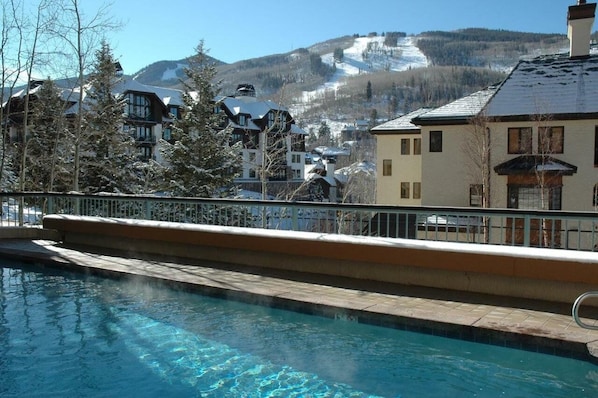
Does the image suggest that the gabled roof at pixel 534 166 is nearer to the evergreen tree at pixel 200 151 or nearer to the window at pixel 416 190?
the window at pixel 416 190

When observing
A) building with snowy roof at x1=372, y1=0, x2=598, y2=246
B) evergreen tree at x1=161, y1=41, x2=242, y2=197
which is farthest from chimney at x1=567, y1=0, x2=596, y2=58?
evergreen tree at x1=161, y1=41, x2=242, y2=197

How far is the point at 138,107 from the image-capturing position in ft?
154

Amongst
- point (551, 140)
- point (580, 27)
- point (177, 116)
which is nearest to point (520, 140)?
point (551, 140)

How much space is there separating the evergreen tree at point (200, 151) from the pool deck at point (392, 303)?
53.6ft

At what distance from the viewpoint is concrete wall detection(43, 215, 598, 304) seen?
17.9 feet

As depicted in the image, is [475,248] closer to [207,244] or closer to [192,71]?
[207,244]

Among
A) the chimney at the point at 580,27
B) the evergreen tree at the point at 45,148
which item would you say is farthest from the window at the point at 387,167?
the evergreen tree at the point at 45,148

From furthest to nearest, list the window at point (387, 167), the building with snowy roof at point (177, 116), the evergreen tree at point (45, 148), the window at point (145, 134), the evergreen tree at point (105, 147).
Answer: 1. the window at point (145, 134)
2. the building with snowy roof at point (177, 116)
3. the window at point (387, 167)
4. the evergreen tree at point (45, 148)
5. the evergreen tree at point (105, 147)

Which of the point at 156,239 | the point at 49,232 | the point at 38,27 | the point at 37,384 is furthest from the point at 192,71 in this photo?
the point at 37,384

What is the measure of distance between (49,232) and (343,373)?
8.38 m

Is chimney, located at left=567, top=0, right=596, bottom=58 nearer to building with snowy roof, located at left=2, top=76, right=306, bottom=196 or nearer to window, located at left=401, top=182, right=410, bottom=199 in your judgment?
window, located at left=401, top=182, right=410, bottom=199

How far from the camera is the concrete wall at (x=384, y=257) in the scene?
17.9 feet

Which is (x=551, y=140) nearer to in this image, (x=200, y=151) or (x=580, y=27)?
(x=580, y=27)

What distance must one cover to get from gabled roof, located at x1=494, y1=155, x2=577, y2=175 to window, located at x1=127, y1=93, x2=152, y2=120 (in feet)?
106
